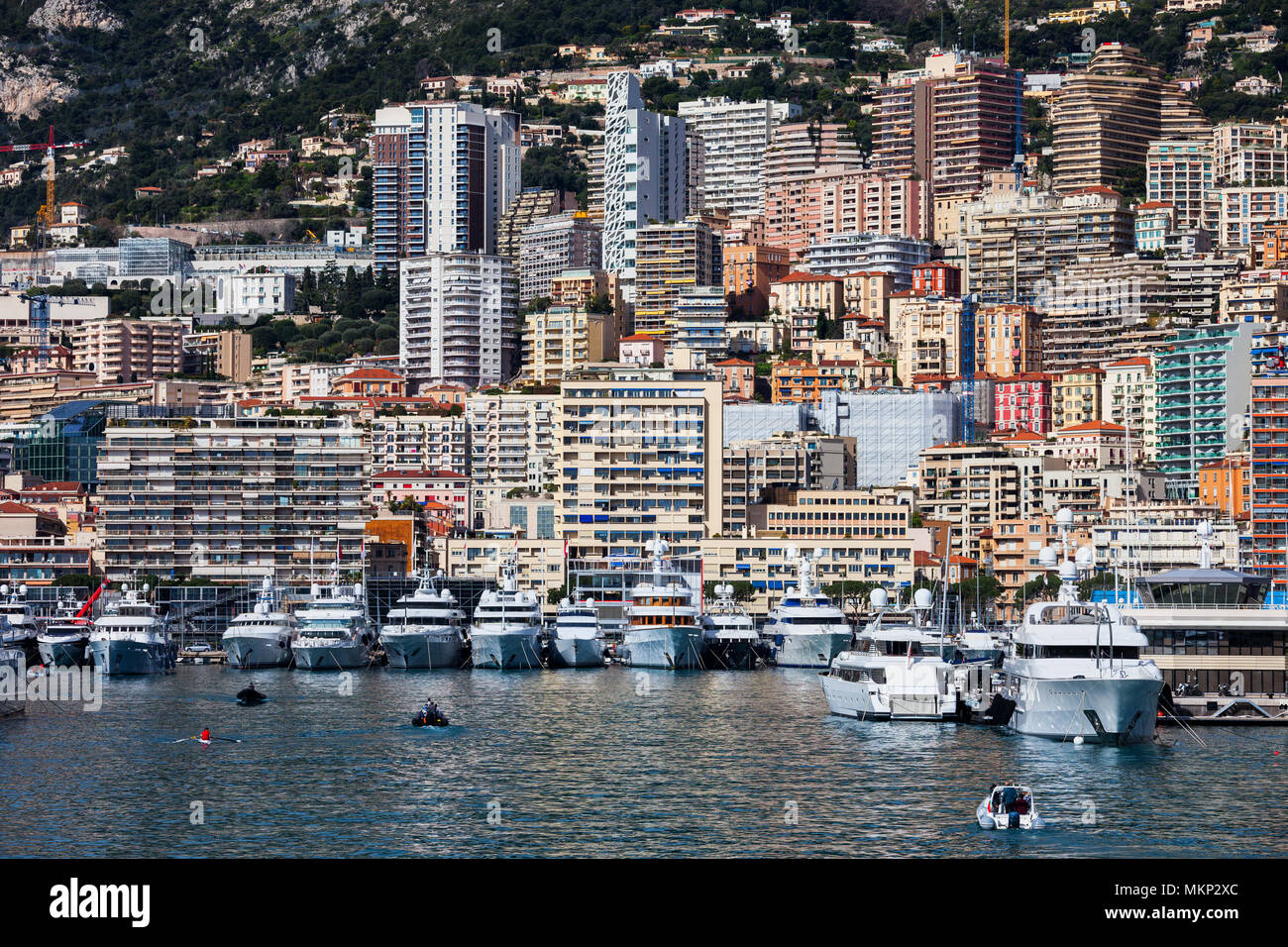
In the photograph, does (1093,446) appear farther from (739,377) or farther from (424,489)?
(424,489)

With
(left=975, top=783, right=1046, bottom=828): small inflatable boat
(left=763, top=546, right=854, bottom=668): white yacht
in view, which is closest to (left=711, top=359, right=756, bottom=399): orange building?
(left=763, top=546, right=854, bottom=668): white yacht

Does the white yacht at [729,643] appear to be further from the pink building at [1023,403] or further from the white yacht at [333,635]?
the pink building at [1023,403]

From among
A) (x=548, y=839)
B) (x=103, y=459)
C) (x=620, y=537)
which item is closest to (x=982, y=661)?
(x=548, y=839)

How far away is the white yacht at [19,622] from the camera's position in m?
122

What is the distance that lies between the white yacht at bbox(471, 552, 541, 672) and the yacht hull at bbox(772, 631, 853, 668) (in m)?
15.3

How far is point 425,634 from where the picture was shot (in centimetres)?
11825

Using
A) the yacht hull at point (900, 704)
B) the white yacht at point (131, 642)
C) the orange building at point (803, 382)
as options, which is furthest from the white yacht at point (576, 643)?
the orange building at point (803, 382)

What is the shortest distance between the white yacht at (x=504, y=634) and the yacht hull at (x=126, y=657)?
18291 mm

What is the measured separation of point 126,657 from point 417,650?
54.9 ft

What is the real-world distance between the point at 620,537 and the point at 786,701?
53.5m

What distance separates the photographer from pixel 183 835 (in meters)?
48.2

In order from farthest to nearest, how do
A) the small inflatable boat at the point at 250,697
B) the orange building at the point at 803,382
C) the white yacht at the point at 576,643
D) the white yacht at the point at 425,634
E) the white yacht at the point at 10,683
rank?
the orange building at the point at 803,382 < the white yacht at the point at 576,643 < the white yacht at the point at 425,634 < the small inflatable boat at the point at 250,697 < the white yacht at the point at 10,683

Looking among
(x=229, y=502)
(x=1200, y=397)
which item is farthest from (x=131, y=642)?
(x=1200, y=397)

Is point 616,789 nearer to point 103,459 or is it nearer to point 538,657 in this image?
point 538,657
